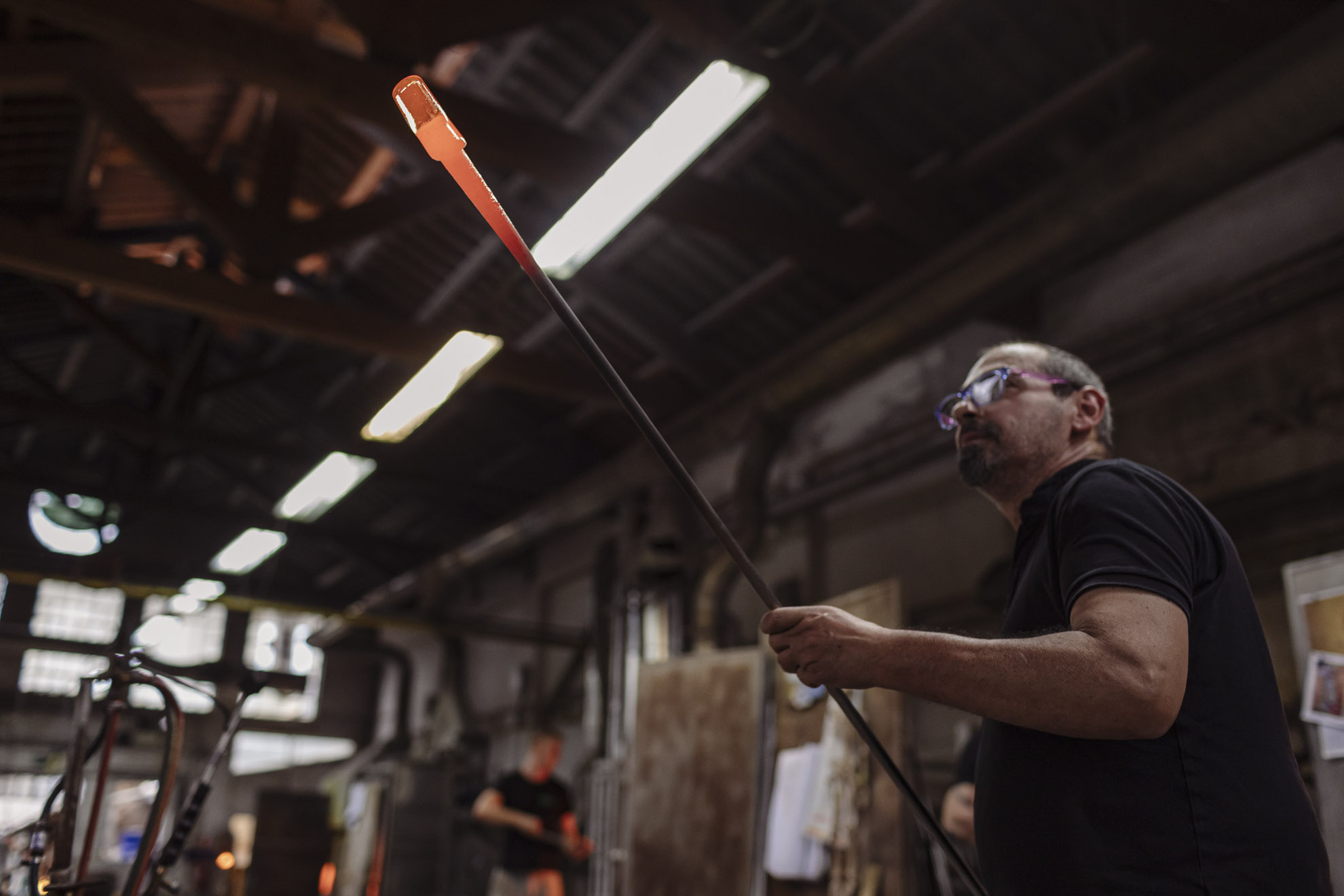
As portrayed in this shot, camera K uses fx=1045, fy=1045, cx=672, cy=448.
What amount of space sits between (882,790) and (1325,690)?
2.15 metres

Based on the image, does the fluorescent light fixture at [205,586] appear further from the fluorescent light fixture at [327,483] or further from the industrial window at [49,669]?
the fluorescent light fixture at [327,483]

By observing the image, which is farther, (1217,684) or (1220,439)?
(1220,439)

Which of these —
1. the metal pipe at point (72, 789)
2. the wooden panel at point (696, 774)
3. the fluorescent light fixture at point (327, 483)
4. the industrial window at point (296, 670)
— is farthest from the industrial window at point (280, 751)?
the metal pipe at point (72, 789)

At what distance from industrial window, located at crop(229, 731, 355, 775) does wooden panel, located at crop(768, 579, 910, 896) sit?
1312cm

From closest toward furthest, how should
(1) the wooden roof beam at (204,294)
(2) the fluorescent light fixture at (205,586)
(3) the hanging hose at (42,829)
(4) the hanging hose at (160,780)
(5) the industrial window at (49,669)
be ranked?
(4) the hanging hose at (160,780)
(3) the hanging hose at (42,829)
(1) the wooden roof beam at (204,294)
(2) the fluorescent light fixture at (205,586)
(5) the industrial window at (49,669)

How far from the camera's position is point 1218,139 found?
15.0 feet

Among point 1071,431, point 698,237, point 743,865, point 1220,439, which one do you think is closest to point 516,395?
point 698,237

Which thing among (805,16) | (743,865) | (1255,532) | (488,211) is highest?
(805,16)

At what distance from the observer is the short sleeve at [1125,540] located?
54.8 inches

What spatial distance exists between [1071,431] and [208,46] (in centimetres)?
442

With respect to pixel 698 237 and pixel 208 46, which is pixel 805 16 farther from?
pixel 208 46

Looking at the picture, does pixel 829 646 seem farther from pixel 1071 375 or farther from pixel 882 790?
pixel 882 790

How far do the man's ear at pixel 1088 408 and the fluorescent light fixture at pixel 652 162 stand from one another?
3.34m

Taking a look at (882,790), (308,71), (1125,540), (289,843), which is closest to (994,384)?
(1125,540)
